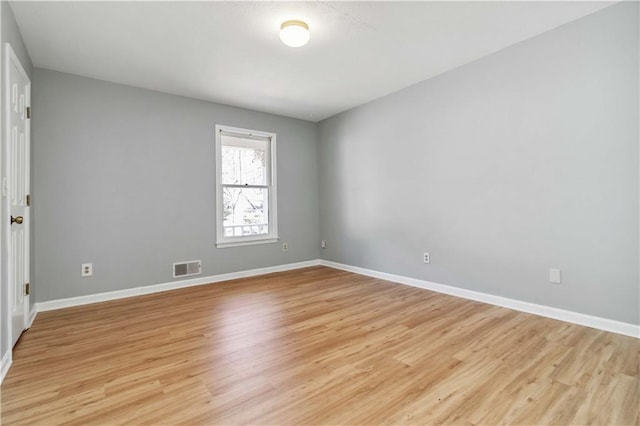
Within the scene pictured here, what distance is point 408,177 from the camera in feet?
12.8

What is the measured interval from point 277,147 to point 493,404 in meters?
4.18

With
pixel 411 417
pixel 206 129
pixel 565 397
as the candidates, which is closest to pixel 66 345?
pixel 411 417

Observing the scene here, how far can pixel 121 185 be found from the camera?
3.57 metres

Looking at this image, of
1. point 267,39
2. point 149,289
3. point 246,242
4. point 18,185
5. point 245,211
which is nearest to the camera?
point 18,185

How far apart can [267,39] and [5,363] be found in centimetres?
300

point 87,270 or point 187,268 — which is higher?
point 87,270

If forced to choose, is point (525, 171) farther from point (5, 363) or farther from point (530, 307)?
point (5, 363)

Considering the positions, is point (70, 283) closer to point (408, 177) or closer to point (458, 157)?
point (408, 177)

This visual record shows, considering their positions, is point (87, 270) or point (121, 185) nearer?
point (87, 270)

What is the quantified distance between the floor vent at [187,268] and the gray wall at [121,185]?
74mm

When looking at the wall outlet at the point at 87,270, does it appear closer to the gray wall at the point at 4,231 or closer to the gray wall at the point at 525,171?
the gray wall at the point at 4,231

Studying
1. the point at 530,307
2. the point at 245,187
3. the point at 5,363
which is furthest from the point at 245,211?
the point at 530,307

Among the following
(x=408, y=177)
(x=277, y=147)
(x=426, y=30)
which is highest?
(x=426, y=30)

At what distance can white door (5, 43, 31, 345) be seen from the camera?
216 cm
